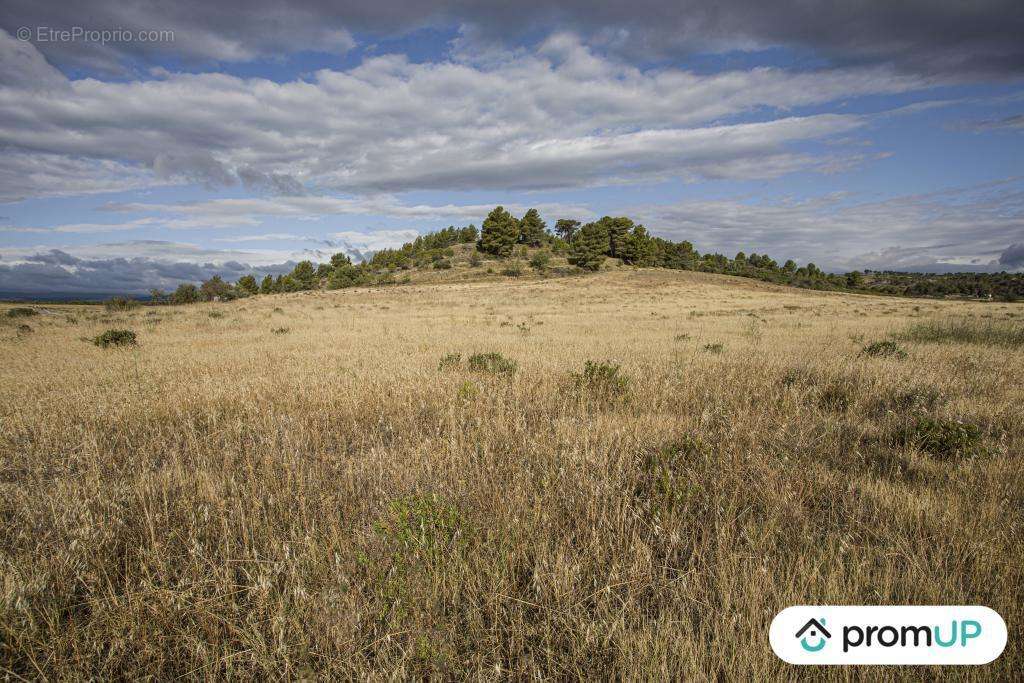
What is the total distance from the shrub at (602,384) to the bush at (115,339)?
1367 cm

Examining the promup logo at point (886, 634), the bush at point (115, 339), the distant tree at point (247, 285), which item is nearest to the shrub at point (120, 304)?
the bush at point (115, 339)

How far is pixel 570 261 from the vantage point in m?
78.8

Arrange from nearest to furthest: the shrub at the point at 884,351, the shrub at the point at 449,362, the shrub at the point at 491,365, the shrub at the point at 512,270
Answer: the shrub at the point at 491,365 < the shrub at the point at 449,362 < the shrub at the point at 884,351 < the shrub at the point at 512,270

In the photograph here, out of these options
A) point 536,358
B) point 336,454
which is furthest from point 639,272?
point 336,454

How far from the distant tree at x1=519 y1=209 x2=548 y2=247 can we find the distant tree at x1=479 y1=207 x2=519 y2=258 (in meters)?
13.1

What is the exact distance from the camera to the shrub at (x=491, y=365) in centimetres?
823

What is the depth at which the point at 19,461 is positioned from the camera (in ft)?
14.1

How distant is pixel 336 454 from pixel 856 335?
1783 centimetres

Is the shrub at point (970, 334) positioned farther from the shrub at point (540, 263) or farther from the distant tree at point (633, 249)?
the distant tree at point (633, 249)

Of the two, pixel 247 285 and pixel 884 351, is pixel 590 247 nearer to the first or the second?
pixel 884 351

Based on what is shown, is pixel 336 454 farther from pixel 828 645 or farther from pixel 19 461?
pixel 828 645

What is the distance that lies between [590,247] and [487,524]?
8356cm

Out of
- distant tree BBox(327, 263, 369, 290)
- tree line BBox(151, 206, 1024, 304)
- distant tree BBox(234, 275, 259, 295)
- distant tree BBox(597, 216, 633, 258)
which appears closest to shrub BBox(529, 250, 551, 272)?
tree line BBox(151, 206, 1024, 304)

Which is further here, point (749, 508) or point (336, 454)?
point (336, 454)
